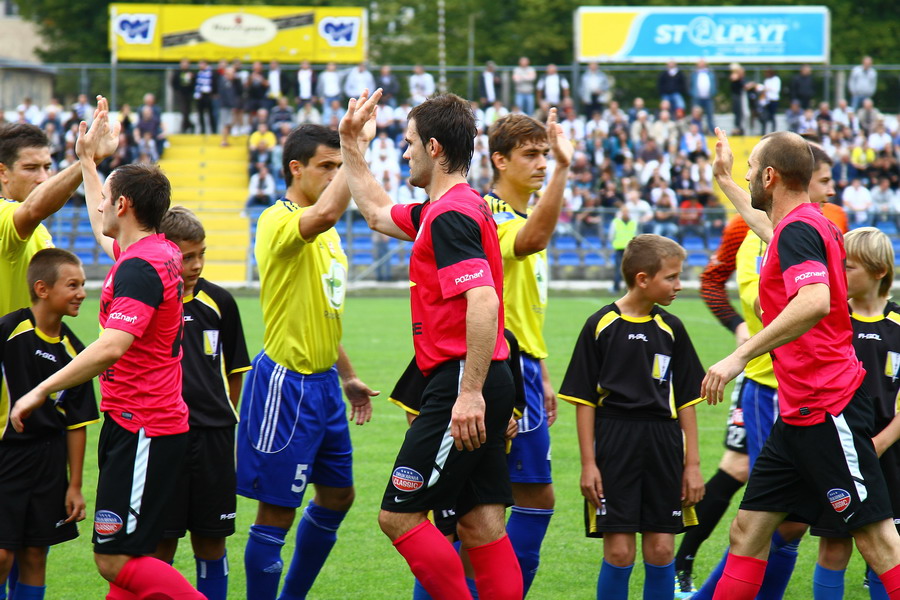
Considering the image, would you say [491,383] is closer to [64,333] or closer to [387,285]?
[64,333]

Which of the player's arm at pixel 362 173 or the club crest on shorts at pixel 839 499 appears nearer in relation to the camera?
the club crest on shorts at pixel 839 499

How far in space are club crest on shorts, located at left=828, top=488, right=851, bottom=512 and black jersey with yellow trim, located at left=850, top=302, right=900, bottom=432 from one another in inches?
32.1

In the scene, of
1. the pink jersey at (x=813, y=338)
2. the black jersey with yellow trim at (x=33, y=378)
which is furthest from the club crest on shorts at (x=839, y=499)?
the black jersey with yellow trim at (x=33, y=378)

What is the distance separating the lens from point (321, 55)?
3353 cm

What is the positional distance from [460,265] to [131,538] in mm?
1714

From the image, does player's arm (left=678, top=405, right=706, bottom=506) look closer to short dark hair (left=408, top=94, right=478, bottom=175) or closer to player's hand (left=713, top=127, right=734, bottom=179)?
player's hand (left=713, top=127, right=734, bottom=179)

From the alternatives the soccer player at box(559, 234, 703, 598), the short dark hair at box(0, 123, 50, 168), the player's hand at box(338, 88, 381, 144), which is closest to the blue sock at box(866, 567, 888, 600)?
the soccer player at box(559, 234, 703, 598)

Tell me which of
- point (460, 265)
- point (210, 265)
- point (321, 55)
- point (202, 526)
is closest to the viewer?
point (460, 265)

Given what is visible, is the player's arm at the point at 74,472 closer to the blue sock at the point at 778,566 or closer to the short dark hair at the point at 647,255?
the short dark hair at the point at 647,255

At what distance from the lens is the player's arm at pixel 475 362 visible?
12.7 ft

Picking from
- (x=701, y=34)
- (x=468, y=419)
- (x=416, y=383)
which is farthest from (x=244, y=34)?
(x=468, y=419)

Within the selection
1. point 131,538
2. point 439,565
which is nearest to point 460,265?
point 439,565

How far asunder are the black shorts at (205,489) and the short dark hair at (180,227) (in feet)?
2.98

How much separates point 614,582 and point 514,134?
221 centimetres
